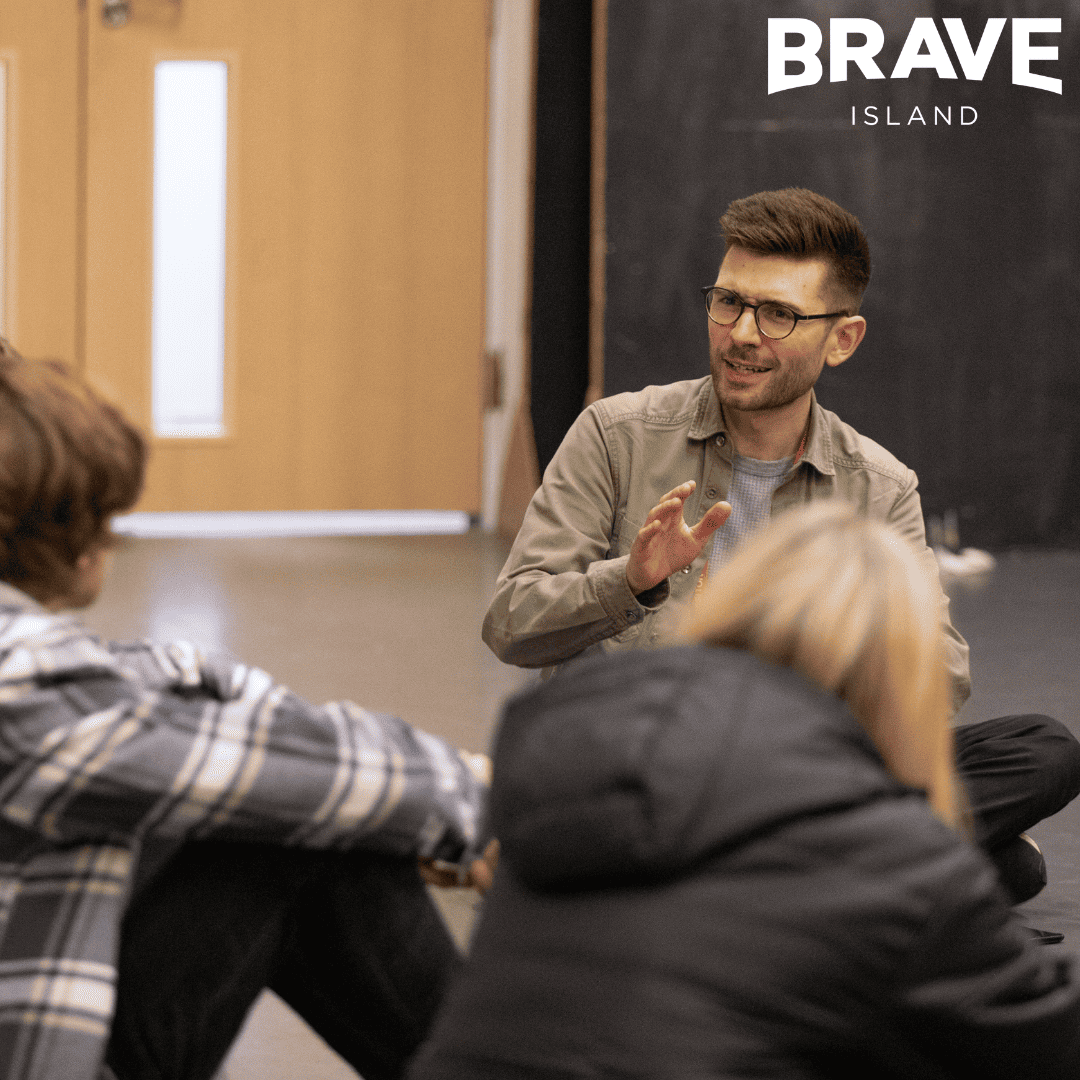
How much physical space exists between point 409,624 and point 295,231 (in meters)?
1.78

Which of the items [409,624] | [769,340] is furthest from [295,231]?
[769,340]

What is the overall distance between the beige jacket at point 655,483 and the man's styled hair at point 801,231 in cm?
19

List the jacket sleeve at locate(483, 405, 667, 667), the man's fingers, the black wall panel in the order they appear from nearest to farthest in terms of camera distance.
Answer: the man's fingers → the jacket sleeve at locate(483, 405, 667, 667) → the black wall panel

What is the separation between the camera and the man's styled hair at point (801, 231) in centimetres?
208

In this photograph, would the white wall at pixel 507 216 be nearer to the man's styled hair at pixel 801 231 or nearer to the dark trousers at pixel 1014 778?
the man's styled hair at pixel 801 231

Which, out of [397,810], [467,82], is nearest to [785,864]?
[397,810]

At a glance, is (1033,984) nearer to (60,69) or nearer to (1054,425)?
(1054,425)

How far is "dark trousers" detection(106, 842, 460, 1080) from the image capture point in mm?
1251

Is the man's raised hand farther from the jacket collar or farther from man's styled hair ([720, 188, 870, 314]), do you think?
man's styled hair ([720, 188, 870, 314])

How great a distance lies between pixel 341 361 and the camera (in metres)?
5.22

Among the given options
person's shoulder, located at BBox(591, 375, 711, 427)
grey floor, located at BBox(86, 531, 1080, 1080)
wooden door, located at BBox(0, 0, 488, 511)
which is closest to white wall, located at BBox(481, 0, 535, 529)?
wooden door, located at BBox(0, 0, 488, 511)

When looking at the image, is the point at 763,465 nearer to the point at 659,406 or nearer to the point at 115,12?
the point at 659,406

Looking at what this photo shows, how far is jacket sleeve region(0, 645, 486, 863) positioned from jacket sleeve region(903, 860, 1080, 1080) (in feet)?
1.46

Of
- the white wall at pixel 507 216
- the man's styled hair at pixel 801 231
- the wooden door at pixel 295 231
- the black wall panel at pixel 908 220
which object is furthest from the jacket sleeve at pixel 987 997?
the wooden door at pixel 295 231
